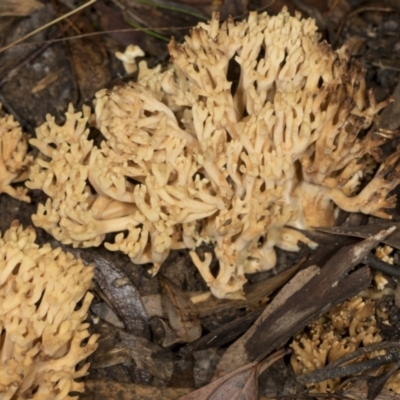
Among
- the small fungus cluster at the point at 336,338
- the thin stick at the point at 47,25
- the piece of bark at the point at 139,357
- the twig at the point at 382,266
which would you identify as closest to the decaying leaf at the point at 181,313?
the piece of bark at the point at 139,357

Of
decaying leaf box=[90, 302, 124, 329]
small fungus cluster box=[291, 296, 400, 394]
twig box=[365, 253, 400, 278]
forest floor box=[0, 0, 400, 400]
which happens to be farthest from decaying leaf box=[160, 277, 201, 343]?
twig box=[365, 253, 400, 278]

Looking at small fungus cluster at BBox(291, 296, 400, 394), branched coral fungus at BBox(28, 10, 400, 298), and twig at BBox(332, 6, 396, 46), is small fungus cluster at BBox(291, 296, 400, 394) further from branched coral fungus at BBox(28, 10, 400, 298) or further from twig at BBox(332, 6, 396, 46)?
twig at BBox(332, 6, 396, 46)

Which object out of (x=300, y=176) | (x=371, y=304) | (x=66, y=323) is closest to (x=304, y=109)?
(x=300, y=176)

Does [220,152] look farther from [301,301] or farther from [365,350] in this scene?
[365,350]

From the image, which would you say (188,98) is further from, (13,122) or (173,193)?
(13,122)

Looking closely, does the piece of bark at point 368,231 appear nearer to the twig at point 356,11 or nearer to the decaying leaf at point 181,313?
the decaying leaf at point 181,313

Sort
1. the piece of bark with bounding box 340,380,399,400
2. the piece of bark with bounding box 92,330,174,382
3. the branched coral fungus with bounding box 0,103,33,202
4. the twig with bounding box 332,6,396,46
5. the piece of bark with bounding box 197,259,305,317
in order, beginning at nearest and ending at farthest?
the piece of bark with bounding box 340,380,399,400 → the piece of bark with bounding box 92,330,174,382 → the piece of bark with bounding box 197,259,305,317 → the branched coral fungus with bounding box 0,103,33,202 → the twig with bounding box 332,6,396,46
